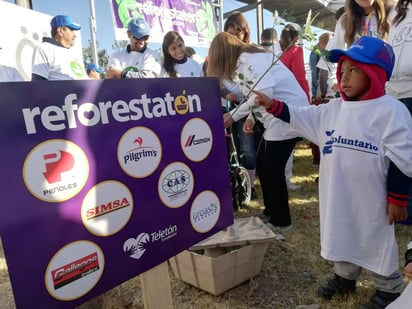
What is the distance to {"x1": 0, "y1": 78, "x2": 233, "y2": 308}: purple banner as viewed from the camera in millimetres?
817

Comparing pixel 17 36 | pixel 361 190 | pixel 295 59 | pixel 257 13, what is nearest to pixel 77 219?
pixel 361 190

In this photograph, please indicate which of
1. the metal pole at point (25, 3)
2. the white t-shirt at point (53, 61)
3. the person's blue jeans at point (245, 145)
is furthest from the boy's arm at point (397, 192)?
the metal pole at point (25, 3)

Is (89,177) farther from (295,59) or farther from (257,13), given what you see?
(257,13)

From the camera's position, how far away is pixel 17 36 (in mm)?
3383

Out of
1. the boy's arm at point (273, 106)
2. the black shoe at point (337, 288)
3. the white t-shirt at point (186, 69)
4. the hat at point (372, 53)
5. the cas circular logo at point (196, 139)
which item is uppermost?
the white t-shirt at point (186, 69)

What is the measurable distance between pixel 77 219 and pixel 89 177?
119 mm

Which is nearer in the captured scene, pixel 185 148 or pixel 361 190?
pixel 185 148

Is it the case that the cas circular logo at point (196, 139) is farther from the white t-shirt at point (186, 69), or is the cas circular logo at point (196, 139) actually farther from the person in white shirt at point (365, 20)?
the white t-shirt at point (186, 69)

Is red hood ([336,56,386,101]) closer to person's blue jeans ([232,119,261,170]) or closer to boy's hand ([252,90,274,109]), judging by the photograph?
boy's hand ([252,90,274,109])

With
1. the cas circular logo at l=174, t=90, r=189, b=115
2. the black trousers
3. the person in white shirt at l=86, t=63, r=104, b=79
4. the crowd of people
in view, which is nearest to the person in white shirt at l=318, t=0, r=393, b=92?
the crowd of people

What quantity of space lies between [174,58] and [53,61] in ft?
3.64

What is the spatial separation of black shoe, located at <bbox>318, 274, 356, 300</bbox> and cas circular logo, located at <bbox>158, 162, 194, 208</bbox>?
104 centimetres

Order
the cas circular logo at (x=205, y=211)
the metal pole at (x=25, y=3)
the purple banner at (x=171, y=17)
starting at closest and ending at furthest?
1. the cas circular logo at (x=205, y=211)
2. the metal pole at (x=25, y=3)
3. the purple banner at (x=171, y=17)

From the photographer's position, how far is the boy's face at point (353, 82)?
4.77ft
